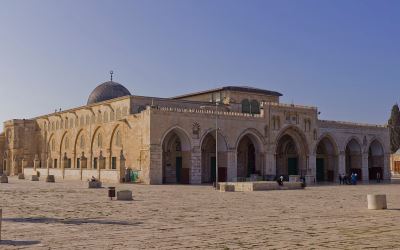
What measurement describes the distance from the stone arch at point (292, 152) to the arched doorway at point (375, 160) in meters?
12.3

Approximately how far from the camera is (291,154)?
5009cm

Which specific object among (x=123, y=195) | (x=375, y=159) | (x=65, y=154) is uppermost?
(x=65, y=154)

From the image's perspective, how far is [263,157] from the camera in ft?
146

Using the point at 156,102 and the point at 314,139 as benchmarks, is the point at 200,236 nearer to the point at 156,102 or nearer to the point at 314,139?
the point at 156,102

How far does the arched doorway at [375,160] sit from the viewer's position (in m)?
55.4

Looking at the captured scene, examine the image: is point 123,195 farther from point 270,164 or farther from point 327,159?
point 327,159

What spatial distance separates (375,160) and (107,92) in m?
32.9

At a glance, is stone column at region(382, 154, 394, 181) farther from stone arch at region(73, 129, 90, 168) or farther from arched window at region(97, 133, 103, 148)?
stone arch at region(73, 129, 90, 168)

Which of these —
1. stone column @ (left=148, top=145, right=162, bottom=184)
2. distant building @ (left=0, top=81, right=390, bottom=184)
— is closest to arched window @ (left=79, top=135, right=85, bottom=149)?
distant building @ (left=0, top=81, right=390, bottom=184)

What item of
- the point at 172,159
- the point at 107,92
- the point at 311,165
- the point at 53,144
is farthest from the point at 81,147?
the point at 311,165

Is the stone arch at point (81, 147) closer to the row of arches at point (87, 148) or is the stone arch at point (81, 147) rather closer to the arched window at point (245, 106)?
the row of arches at point (87, 148)

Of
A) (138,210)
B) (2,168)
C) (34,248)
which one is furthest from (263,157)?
(2,168)

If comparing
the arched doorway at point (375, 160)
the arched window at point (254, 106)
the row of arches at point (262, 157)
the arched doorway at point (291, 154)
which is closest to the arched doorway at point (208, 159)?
the row of arches at point (262, 157)

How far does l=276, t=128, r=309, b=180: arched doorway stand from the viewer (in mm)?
47812
